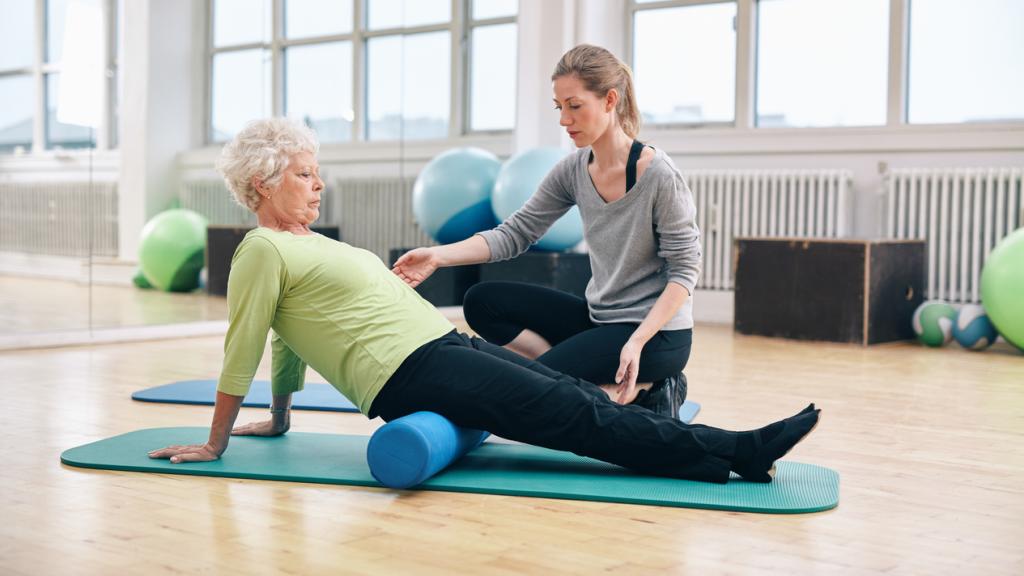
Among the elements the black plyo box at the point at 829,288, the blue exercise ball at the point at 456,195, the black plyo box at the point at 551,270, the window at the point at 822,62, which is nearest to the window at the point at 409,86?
the blue exercise ball at the point at 456,195

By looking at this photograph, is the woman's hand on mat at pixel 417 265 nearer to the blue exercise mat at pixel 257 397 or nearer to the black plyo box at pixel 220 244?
the blue exercise mat at pixel 257 397

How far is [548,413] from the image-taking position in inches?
82.1

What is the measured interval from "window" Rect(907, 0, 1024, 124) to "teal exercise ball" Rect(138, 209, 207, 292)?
12.0 feet

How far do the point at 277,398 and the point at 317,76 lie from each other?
3221 millimetres

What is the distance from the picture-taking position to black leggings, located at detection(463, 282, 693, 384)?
98.2 inches

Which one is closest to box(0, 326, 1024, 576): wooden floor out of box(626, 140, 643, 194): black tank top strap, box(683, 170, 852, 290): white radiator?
box(626, 140, 643, 194): black tank top strap

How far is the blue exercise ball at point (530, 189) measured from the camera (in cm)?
523

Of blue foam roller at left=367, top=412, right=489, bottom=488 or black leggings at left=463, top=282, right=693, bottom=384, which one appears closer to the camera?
blue foam roller at left=367, top=412, right=489, bottom=488

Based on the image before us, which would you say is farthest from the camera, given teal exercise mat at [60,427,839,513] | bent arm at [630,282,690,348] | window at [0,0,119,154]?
window at [0,0,119,154]

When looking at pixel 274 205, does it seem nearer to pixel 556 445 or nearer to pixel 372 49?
pixel 556 445

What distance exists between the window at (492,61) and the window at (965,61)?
7.46 ft

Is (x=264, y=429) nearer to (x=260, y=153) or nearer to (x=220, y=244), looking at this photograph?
(x=260, y=153)

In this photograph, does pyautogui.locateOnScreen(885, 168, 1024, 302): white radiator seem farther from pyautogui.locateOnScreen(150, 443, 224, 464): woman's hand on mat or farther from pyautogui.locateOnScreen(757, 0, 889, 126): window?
pyautogui.locateOnScreen(150, 443, 224, 464): woman's hand on mat

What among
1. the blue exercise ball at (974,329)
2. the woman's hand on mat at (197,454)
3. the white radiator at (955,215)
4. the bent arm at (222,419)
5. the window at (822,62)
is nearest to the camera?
the bent arm at (222,419)
